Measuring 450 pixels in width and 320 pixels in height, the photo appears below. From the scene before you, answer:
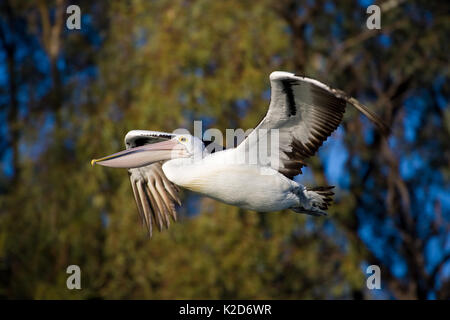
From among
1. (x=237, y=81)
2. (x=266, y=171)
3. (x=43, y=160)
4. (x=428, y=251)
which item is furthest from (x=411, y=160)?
(x=266, y=171)

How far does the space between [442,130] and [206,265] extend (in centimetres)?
648

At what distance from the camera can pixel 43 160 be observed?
53.9 feet

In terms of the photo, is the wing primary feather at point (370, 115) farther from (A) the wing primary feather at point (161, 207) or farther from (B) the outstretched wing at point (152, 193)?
(A) the wing primary feather at point (161, 207)

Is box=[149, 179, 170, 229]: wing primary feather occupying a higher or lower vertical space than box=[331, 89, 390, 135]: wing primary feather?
lower

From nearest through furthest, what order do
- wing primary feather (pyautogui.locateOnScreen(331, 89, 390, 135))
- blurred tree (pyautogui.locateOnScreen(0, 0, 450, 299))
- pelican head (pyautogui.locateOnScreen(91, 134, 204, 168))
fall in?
wing primary feather (pyautogui.locateOnScreen(331, 89, 390, 135)), pelican head (pyautogui.locateOnScreen(91, 134, 204, 168)), blurred tree (pyautogui.locateOnScreen(0, 0, 450, 299))

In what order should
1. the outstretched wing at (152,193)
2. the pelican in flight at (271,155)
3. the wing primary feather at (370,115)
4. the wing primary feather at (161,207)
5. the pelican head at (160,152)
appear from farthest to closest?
the wing primary feather at (161,207)
the outstretched wing at (152,193)
the pelican head at (160,152)
the pelican in flight at (271,155)
the wing primary feather at (370,115)

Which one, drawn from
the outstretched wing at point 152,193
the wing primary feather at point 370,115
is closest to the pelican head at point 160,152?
the outstretched wing at point 152,193

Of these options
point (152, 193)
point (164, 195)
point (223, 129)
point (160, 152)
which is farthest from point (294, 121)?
point (223, 129)

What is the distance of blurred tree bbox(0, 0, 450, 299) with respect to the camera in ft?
42.6

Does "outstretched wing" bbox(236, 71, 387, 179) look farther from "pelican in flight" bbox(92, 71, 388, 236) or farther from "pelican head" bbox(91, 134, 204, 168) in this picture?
"pelican head" bbox(91, 134, 204, 168)

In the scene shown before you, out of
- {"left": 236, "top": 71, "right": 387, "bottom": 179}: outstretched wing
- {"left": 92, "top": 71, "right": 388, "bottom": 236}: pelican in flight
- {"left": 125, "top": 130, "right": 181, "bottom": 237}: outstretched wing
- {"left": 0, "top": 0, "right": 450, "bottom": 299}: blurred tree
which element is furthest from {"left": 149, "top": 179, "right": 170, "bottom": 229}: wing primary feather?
{"left": 0, "top": 0, "right": 450, "bottom": 299}: blurred tree

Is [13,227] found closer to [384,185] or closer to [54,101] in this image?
[54,101]

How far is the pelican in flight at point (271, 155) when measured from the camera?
267 inches

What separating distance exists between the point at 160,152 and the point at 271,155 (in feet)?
3.32
